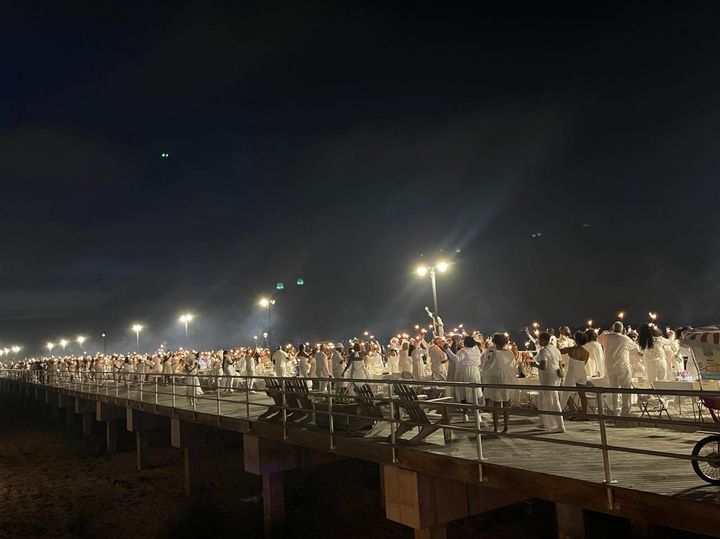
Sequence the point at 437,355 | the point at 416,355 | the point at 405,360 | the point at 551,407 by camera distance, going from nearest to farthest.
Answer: the point at 551,407 → the point at 437,355 → the point at 416,355 → the point at 405,360

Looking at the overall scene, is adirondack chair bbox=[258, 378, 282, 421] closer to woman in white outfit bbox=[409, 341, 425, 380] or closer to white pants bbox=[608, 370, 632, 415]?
woman in white outfit bbox=[409, 341, 425, 380]

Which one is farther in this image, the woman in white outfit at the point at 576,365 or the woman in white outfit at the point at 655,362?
the woman in white outfit at the point at 655,362

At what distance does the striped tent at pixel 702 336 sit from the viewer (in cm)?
835

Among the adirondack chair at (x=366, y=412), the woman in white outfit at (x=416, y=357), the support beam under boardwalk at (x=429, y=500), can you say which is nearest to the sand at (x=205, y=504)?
the woman in white outfit at (x=416, y=357)

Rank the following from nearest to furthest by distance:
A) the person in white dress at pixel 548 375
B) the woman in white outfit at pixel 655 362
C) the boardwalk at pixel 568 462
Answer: the boardwalk at pixel 568 462 < the person in white dress at pixel 548 375 < the woman in white outfit at pixel 655 362

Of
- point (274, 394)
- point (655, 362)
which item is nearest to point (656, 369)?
point (655, 362)

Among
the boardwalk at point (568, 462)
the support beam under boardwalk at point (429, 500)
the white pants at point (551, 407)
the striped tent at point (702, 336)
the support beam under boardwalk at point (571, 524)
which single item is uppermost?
the striped tent at point (702, 336)

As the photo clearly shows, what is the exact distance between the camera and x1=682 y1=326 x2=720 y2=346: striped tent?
8352 millimetres

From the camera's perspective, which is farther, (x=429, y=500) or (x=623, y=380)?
(x=623, y=380)

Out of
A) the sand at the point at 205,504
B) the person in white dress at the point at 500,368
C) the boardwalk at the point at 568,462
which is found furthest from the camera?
the sand at the point at 205,504

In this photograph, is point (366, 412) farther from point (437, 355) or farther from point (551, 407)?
point (437, 355)

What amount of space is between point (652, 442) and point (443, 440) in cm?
317

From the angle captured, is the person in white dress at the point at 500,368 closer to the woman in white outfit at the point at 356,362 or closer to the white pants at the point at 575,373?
the white pants at the point at 575,373

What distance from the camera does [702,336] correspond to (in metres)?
8.51
